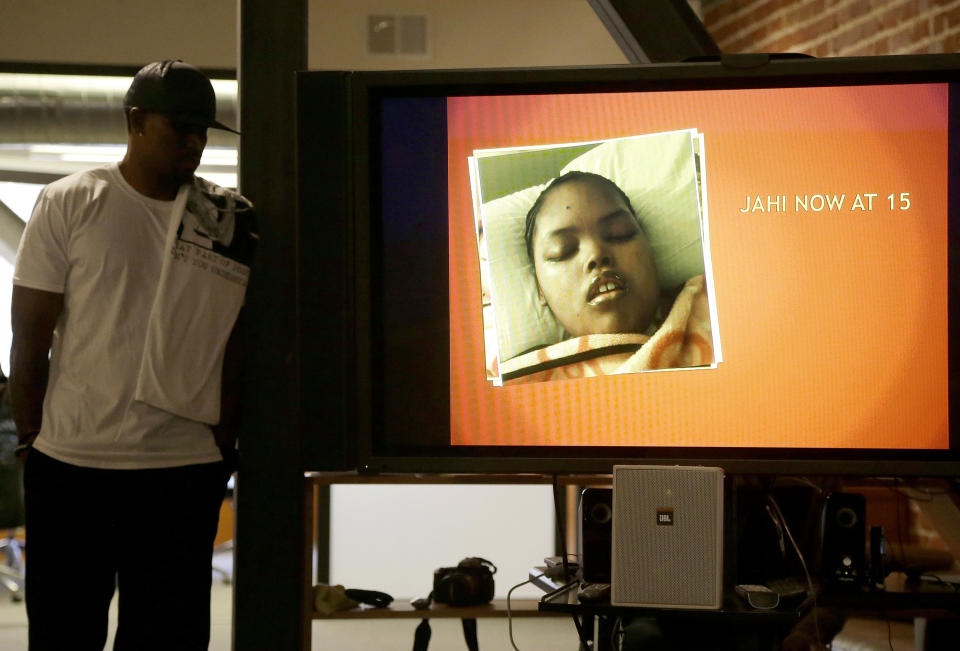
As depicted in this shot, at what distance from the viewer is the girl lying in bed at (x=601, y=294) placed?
1.95m

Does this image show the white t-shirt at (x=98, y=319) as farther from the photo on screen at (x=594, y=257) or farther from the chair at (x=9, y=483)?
the chair at (x=9, y=483)

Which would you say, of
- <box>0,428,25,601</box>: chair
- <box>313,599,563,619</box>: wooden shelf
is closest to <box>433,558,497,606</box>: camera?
<box>313,599,563,619</box>: wooden shelf

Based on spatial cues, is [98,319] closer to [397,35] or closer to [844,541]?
[844,541]

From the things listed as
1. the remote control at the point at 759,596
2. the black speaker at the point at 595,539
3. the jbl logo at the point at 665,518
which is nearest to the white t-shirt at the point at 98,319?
the black speaker at the point at 595,539

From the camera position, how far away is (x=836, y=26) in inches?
159

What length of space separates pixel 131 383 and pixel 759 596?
119cm

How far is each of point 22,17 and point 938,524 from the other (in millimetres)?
4348

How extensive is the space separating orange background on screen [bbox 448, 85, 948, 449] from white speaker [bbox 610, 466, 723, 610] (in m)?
0.20

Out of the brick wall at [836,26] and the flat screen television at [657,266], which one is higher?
the brick wall at [836,26]

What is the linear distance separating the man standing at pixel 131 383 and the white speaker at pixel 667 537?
0.80 m

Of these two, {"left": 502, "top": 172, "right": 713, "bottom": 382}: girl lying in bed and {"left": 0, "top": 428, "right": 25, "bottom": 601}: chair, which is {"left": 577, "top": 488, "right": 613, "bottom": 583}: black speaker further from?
{"left": 0, "top": 428, "right": 25, "bottom": 601}: chair

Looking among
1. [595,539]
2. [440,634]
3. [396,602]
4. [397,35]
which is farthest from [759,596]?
[397,35]

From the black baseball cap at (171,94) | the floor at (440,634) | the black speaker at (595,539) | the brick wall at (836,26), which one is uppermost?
the brick wall at (836,26)

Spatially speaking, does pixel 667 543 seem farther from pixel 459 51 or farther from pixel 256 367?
pixel 459 51
